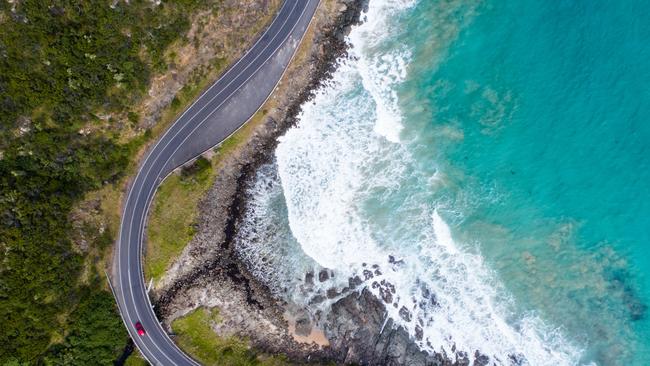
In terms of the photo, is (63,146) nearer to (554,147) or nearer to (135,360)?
(135,360)

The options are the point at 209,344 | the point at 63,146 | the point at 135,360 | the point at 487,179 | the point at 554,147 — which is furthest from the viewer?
the point at 209,344

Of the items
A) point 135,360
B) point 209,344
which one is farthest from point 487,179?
point 135,360

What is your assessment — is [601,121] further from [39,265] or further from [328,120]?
[39,265]

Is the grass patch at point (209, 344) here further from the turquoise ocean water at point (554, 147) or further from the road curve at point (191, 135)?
the turquoise ocean water at point (554, 147)

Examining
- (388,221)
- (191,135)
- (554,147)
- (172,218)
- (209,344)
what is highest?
(554,147)

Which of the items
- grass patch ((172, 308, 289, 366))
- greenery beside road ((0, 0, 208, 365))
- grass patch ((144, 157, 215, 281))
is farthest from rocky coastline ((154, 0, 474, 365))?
greenery beside road ((0, 0, 208, 365))

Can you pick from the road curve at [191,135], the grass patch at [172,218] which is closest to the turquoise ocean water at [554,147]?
the road curve at [191,135]
